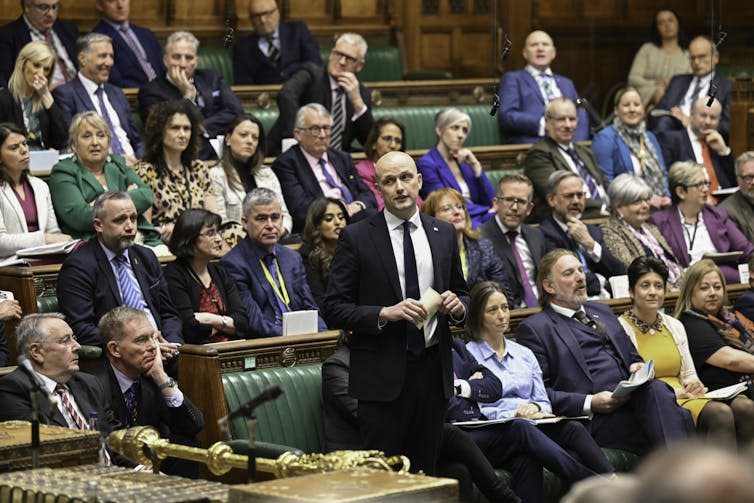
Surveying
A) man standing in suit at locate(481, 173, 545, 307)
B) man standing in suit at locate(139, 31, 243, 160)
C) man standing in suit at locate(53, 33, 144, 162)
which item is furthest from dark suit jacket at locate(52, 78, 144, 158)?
man standing in suit at locate(481, 173, 545, 307)

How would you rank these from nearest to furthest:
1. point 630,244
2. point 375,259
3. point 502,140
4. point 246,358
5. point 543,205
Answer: point 375,259, point 246,358, point 630,244, point 543,205, point 502,140

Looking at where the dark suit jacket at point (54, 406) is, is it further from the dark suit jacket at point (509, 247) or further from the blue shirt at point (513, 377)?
the dark suit jacket at point (509, 247)

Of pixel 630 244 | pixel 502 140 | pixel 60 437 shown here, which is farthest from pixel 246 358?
pixel 502 140

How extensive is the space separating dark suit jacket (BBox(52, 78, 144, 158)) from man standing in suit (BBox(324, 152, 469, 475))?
8.02ft

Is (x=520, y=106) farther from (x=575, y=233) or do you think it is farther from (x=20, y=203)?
(x=20, y=203)

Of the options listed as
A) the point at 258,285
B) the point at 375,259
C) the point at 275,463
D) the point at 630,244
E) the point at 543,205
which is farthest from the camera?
the point at 543,205

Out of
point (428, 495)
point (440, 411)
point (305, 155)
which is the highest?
point (305, 155)

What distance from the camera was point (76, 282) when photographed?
4.25 metres

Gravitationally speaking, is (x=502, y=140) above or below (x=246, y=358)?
above

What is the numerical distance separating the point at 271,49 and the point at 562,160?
5.75ft

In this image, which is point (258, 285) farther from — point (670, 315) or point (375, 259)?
point (670, 315)

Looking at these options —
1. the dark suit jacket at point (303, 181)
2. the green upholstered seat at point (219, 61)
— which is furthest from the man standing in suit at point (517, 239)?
the green upholstered seat at point (219, 61)

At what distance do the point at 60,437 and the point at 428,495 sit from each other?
93 centimetres

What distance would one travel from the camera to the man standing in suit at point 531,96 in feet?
23.4
